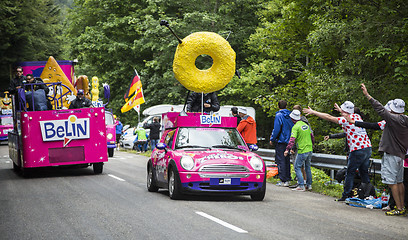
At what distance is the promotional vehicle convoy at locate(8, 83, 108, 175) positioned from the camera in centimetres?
1650

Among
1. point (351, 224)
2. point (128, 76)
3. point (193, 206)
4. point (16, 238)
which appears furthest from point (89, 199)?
point (128, 76)

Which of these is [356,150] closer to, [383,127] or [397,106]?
[383,127]

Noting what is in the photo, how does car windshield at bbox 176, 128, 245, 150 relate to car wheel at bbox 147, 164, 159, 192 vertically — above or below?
above

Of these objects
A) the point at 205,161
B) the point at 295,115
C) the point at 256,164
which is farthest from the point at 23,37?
the point at 256,164

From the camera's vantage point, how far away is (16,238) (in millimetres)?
7957

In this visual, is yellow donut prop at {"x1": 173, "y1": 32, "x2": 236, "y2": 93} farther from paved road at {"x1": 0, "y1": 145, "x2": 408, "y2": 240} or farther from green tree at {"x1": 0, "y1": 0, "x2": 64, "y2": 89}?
green tree at {"x1": 0, "y1": 0, "x2": 64, "y2": 89}

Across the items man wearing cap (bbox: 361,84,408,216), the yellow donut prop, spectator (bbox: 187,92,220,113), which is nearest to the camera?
Result: man wearing cap (bbox: 361,84,408,216)

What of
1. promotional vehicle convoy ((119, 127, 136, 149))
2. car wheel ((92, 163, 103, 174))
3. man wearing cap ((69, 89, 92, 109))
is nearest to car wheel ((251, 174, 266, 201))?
car wheel ((92, 163, 103, 174))

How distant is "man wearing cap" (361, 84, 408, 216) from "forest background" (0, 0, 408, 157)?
5958 millimetres

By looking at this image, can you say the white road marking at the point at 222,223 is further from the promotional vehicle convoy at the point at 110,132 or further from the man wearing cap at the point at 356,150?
the promotional vehicle convoy at the point at 110,132

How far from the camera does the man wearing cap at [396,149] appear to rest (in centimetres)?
1068

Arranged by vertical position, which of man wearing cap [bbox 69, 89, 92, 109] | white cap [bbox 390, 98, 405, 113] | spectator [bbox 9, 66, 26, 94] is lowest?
white cap [bbox 390, 98, 405, 113]

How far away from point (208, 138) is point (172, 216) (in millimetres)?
3415

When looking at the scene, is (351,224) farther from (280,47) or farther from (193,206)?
(280,47)
